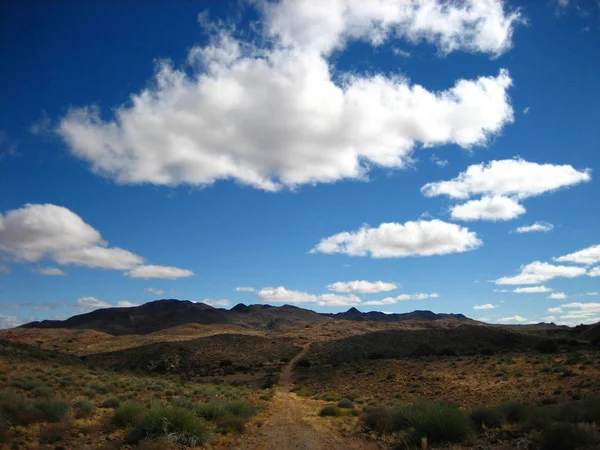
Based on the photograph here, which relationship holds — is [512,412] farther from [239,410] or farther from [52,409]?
[52,409]

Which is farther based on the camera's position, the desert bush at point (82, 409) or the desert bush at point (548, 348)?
the desert bush at point (548, 348)

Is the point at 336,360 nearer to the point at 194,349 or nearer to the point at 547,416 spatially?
the point at 194,349

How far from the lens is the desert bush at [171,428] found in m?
12.6

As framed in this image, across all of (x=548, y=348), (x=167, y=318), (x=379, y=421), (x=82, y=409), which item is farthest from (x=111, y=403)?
(x=167, y=318)

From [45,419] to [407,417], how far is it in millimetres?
12566

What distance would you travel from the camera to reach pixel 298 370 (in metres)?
50.6

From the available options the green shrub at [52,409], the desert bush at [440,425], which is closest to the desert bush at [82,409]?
the green shrub at [52,409]

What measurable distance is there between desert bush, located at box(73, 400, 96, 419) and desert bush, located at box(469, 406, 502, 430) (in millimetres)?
14454

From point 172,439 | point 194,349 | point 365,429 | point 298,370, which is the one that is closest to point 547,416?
point 365,429

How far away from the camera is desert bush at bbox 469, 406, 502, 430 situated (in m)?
13.7

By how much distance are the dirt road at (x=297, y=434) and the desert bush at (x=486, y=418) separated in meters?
3.66

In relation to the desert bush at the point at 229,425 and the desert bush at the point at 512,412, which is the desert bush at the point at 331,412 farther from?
the desert bush at the point at 512,412

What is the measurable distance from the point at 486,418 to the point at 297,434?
6740 mm

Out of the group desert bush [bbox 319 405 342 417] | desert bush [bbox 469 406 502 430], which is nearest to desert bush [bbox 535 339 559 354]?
desert bush [bbox 319 405 342 417]
